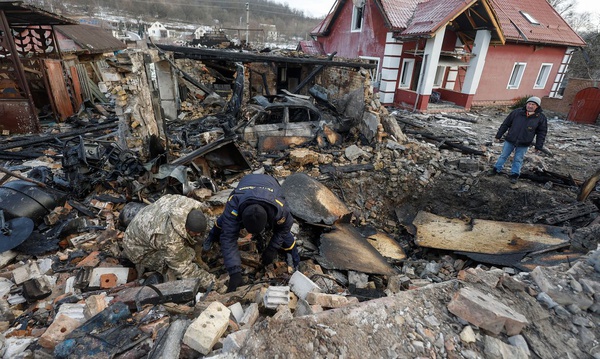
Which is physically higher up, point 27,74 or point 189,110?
point 27,74

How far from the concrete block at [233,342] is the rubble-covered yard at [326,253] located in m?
0.01

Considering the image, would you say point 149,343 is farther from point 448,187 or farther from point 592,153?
point 592,153

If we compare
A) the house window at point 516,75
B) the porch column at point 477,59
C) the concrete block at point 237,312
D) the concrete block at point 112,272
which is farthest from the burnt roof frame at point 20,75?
the house window at point 516,75

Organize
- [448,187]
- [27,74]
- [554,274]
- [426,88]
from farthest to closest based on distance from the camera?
[426,88]
[27,74]
[448,187]
[554,274]

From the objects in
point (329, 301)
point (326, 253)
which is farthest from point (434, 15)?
point (329, 301)

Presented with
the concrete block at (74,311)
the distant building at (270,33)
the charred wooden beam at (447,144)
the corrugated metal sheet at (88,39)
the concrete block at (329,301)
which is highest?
the distant building at (270,33)

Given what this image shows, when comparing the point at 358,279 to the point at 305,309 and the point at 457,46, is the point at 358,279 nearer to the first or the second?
the point at 305,309

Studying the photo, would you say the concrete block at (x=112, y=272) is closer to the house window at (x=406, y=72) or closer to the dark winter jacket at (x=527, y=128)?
the dark winter jacket at (x=527, y=128)

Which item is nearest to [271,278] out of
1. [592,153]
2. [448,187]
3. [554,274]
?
[554,274]

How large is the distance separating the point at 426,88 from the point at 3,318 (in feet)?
43.2

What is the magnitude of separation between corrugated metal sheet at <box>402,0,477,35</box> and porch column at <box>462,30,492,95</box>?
1.66 metres

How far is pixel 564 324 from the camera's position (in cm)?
206

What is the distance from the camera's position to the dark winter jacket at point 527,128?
5.47m

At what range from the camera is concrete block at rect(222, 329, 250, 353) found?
171 cm
